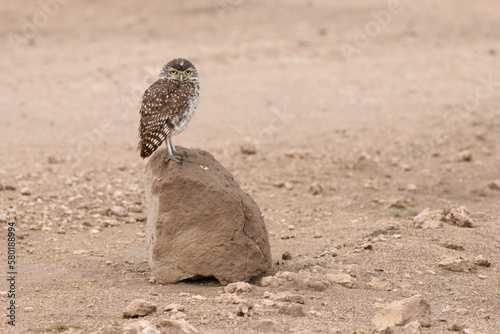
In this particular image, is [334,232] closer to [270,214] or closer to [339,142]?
[270,214]

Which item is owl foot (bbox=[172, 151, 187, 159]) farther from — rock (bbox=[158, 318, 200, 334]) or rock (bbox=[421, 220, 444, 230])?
rock (bbox=[421, 220, 444, 230])

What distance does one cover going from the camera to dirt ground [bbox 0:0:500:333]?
6.55m

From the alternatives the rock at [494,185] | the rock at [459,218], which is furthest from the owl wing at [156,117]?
the rock at [494,185]

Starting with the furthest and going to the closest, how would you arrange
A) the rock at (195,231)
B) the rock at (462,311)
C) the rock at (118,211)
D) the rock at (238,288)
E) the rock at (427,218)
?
the rock at (118,211), the rock at (427,218), the rock at (195,231), the rock at (238,288), the rock at (462,311)

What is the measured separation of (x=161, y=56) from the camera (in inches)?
734

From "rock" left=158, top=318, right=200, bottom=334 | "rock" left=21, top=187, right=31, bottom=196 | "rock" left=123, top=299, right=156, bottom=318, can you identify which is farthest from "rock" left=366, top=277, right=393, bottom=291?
"rock" left=21, top=187, right=31, bottom=196

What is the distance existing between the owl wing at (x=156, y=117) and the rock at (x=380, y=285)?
2425mm

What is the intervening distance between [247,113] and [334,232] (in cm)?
616

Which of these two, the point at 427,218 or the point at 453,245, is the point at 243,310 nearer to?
the point at 453,245

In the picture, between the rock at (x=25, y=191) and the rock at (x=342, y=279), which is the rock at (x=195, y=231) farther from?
the rock at (x=25, y=191)

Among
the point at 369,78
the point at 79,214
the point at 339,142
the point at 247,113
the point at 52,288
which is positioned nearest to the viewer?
the point at 52,288

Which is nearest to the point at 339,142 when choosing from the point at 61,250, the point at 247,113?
the point at 247,113

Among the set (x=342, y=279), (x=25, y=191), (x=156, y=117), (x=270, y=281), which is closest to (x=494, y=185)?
(x=342, y=279)

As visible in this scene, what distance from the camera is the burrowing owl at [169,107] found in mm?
6832
